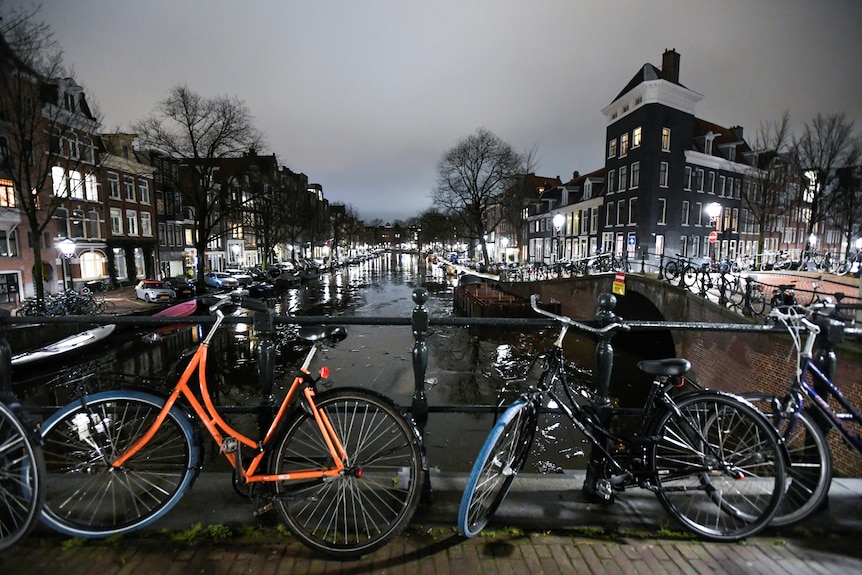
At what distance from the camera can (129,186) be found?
112 feet

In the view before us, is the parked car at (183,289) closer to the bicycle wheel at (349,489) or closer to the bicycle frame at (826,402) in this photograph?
the bicycle wheel at (349,489)

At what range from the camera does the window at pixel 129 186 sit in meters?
33.8

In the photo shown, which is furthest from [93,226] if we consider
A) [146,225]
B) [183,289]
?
[183,289]

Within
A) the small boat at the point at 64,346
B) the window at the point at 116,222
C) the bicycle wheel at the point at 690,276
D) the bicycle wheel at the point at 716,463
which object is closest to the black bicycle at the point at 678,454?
the bicycle wheel at the point at 716,463

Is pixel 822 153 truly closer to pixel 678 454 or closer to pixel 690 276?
pixel 690 276

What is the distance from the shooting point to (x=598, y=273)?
2411 cm

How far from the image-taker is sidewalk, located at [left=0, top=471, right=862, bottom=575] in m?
2.22

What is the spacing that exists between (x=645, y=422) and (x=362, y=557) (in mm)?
1824

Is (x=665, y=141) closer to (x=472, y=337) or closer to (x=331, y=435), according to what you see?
(x=472, y=337)

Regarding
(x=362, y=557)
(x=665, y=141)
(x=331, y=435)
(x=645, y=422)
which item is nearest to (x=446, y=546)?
(x=362, y=557)

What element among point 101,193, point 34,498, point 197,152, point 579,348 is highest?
point 197,152

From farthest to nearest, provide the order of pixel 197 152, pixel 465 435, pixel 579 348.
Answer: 1. pixel 197 152
2. pixel 579 348
3. pixel 465 435

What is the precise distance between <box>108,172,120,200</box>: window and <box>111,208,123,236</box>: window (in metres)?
1.11

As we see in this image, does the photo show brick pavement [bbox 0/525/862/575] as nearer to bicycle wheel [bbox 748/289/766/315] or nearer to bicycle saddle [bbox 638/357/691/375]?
bicycle saddle [bbox 638/357/691/375]
